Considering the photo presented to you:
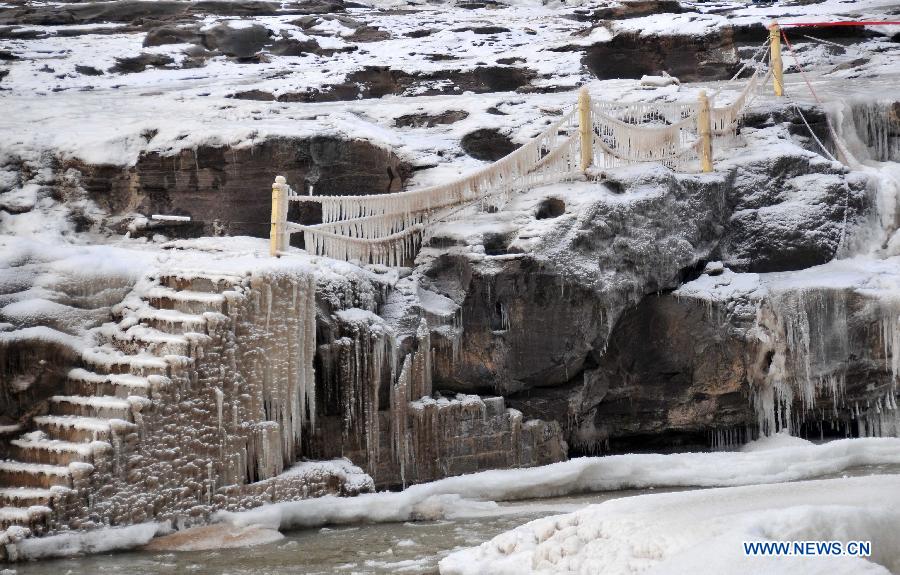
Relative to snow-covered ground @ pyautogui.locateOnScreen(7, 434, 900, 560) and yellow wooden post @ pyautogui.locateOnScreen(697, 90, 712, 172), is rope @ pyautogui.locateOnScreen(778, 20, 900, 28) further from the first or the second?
snow-covered ground @ pyautogui.locateOnScreen(7, 434, 900, 560)

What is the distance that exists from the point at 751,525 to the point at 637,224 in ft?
25.5

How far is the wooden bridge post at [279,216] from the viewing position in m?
11.8

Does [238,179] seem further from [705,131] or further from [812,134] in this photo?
[812,134]

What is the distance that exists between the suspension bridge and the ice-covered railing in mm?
13

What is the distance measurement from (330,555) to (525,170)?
22.1 feet

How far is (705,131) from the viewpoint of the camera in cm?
1564

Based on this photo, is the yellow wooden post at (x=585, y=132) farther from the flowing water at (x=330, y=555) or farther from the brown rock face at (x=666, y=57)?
the brown rock face at (x=666, y=57)

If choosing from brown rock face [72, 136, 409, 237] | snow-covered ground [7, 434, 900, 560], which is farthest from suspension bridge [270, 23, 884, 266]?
snow-covered ground [7, 434, 900, 560]

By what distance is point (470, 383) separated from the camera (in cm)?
1306

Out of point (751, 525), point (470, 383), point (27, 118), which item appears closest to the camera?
point (751, 525)

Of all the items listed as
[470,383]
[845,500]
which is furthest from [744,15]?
[845,500]

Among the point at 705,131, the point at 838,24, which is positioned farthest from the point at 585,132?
the point at 838,24

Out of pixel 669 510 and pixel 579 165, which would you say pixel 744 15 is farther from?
pixel 669 510

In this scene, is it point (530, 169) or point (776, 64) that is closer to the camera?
point (530, 169)
